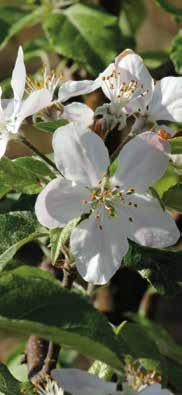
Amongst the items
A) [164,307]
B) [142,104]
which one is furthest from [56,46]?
[164,307]

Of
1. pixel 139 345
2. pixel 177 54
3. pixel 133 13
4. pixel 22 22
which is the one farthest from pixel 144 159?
pixel 133 13

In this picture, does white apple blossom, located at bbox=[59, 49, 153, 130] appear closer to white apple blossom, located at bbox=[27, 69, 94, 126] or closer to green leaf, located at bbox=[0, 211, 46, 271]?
white apple blossom, located at bbox=[27, 69, 94, 126]

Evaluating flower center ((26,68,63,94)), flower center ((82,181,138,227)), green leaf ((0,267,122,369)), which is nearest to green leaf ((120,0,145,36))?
flower center ((26,68,63,94))

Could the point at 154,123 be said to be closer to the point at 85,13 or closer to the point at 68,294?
the point at 68,294

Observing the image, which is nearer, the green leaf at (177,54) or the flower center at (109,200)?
the flower center at (109,200)

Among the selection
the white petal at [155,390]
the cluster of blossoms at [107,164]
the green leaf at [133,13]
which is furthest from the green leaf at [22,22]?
the white petal at [155,390]

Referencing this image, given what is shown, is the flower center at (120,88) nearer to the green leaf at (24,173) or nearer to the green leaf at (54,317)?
the green leaf at (24,173)
